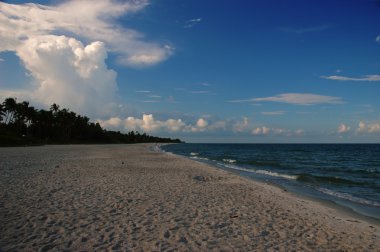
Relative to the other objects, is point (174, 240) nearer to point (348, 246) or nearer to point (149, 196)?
point (348, 246)

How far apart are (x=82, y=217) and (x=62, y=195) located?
3.47m

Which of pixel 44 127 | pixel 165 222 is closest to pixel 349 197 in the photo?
pixel 165 222

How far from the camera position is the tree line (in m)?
76.0

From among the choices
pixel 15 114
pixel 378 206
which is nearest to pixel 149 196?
pixel 378 206

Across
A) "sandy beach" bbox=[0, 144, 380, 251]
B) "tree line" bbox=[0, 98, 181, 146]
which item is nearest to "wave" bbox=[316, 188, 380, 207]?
"sandy beach" bbox=[0, 144, 380, 251]

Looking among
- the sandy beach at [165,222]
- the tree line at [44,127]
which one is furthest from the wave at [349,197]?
the tree line at [44,127]

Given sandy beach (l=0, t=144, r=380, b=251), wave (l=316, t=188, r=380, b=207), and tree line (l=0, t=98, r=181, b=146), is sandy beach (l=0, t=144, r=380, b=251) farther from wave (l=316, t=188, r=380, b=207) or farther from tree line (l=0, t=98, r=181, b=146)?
tree line (l=0, t=98, r=181, b=146)

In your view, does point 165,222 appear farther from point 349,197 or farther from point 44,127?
point 44,127

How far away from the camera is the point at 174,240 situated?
283 inches

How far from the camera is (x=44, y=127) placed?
101 m

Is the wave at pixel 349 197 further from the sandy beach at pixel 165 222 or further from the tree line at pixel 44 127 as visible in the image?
the tree line at pixel 44 127

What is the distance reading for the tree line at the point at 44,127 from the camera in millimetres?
75963

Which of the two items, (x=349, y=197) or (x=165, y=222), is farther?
(x=349, y=197)

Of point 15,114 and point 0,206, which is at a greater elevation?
point 15,114
